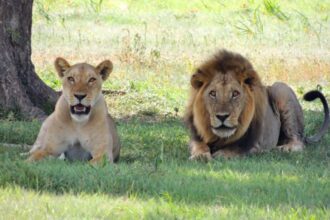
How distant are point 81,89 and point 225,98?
4.66 ft

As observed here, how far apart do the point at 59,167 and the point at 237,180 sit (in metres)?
1.22

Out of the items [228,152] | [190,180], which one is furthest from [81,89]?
[228,152]

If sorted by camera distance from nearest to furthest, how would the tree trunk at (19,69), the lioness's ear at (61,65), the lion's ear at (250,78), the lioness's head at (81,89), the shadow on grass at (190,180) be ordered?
the shadow on grass at (190,180), the lioness's head at (81,89), the lioness's ear at (61,65), the lion's ear at (250,78), the tree trunk at (19,69)

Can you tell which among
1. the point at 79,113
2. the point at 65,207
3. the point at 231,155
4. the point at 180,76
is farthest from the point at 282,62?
the point at 65,207

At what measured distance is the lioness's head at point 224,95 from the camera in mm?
7711

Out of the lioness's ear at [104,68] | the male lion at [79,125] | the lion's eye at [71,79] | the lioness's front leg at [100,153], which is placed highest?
the lioness's ear at [104,68]

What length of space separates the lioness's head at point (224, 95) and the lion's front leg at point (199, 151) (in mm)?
115

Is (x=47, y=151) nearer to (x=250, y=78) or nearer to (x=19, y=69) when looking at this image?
(x=250, y=78)

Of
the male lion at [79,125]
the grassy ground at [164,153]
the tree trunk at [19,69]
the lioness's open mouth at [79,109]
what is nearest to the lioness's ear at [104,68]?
the male lion at [79,125]

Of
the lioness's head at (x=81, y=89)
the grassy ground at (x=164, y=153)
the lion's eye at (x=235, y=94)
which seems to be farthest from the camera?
the lion's eye at (x=235, y=94)

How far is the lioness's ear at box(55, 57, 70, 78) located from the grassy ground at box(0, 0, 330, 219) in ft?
2.54

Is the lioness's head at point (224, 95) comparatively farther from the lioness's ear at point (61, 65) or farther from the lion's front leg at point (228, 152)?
the lioness's ear at point (61, 65)

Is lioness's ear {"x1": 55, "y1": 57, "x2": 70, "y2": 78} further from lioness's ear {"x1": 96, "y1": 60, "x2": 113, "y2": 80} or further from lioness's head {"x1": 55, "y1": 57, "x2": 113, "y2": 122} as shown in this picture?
lioness's ear {"x1": 96, "y1": 60, "x2": 113, "y2": 80}

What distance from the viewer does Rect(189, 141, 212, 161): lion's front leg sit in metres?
7.71
